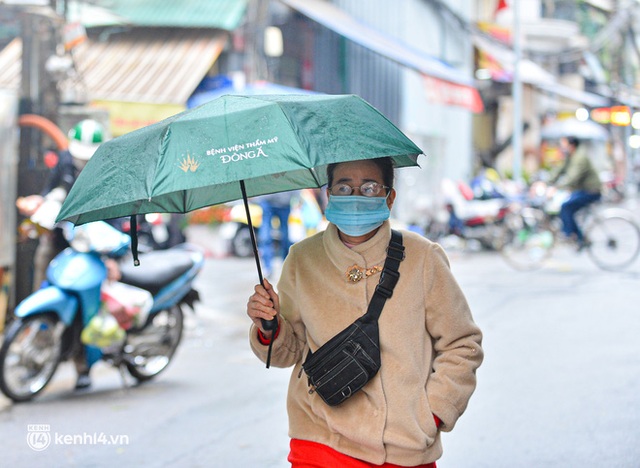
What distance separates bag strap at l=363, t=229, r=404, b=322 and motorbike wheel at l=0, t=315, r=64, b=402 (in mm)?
4004

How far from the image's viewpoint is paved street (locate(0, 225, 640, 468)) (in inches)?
199

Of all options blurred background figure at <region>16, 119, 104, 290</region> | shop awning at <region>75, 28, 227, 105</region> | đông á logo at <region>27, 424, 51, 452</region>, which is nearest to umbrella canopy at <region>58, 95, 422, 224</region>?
đông á logo at <region>27, 424, 51, 452</region>

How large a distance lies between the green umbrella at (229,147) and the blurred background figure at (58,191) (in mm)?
4038

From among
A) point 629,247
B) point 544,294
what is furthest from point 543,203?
point 544,294

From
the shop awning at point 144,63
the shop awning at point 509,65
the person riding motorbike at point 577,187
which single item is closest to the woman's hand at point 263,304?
the person riding motorbike at point 577,187

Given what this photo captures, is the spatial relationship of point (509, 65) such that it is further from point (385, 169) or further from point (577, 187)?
point (385, 169)

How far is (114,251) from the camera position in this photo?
6457mm

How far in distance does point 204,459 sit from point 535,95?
30.7 m

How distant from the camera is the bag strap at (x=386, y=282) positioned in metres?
2.58

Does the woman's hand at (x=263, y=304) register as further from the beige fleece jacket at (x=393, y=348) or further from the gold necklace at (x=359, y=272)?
the gold necklace at (x=359, y=272)

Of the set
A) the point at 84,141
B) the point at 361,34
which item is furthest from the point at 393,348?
the point at 361,34

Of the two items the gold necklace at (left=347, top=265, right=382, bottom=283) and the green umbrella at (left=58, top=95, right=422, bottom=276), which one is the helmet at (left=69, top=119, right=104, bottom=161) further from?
the gold necklace at (left=347, top=265, right=382, bottom=283)

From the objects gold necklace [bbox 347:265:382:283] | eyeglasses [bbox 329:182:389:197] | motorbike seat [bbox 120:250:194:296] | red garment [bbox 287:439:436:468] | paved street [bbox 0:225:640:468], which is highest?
eyeglasses [bbox 329:182:389:197]

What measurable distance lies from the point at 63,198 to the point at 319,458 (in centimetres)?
489
